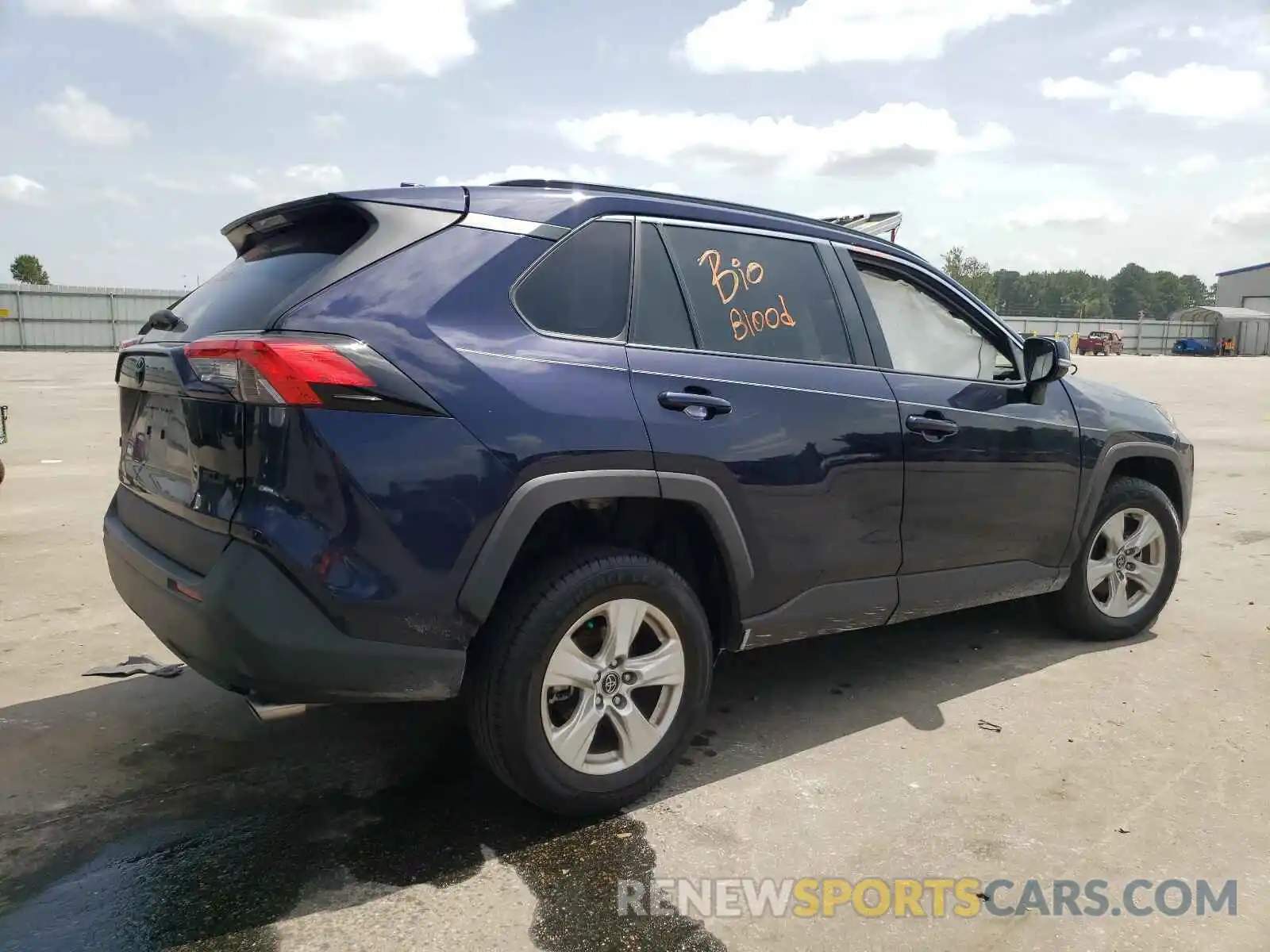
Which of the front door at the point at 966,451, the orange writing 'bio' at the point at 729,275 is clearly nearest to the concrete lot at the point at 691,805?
the front door at the point at 966,451

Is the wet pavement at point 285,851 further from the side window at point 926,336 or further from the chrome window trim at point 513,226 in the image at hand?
the side window at point 926,336

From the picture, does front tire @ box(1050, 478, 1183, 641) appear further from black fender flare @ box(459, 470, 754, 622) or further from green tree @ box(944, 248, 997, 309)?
green tree @ box(944, 248, 997, 309)

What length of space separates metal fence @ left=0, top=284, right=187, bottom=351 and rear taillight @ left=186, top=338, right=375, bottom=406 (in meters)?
41.5

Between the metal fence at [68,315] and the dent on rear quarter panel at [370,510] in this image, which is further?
the metal fence at [68,315]

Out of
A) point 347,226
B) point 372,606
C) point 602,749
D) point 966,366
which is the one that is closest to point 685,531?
point 602,749

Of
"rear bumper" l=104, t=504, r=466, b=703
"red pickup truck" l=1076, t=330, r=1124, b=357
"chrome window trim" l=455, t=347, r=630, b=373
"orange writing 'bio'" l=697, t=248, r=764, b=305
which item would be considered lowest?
"rear bumper" l=104, t=504, r=466, b=703

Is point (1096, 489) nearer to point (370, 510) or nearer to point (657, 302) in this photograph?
point (657, 302)

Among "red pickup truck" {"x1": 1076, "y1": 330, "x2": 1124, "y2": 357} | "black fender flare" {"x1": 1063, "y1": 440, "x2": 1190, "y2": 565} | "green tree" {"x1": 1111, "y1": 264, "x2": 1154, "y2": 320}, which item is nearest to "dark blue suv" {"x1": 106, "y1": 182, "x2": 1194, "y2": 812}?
"black fender flare" {"x1": 1063, "y1": 440, "x2": 1190, "y2": 565}

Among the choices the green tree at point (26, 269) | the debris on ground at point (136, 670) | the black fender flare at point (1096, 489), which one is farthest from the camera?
the green tree at point (26, 269)

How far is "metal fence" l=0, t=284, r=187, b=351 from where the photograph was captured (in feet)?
129

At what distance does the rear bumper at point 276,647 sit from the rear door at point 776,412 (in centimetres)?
94

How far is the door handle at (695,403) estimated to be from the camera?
2.92m

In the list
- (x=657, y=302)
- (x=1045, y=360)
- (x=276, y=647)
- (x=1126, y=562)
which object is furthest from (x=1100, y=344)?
(x=276, y=647)

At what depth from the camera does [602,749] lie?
296cm
